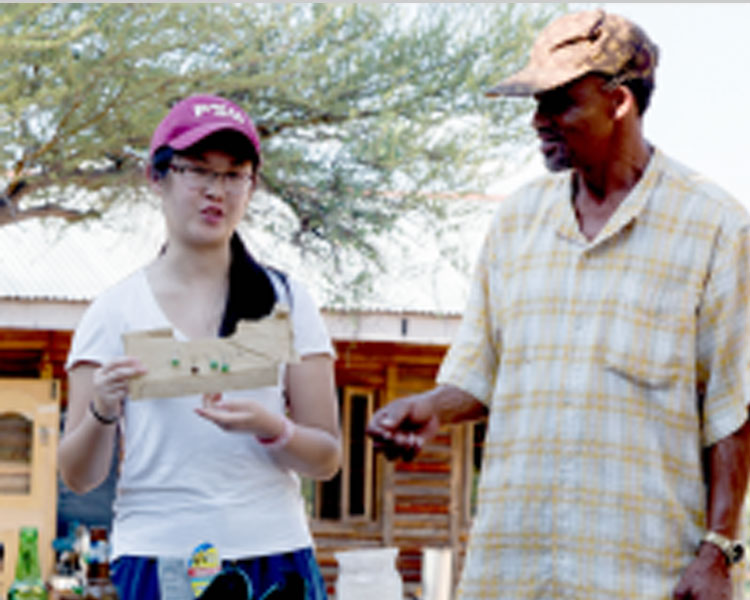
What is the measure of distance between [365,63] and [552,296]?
800 centimetres

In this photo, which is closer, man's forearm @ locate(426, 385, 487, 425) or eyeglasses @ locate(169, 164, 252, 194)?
man's forearm @ locate(426, 385, 487, 425)

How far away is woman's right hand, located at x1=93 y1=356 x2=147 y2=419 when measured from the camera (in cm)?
188

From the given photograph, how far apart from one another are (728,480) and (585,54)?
0.76m

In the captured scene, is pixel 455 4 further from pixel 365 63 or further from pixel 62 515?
pixel 62 515

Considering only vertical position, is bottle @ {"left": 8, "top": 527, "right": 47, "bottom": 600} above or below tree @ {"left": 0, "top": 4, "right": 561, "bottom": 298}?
below

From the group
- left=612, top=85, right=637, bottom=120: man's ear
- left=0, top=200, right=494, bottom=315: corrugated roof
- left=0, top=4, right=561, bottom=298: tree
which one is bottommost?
left=612, top=85, right=637, bottom=120: man's ear

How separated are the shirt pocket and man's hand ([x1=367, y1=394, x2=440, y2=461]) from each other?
326mm

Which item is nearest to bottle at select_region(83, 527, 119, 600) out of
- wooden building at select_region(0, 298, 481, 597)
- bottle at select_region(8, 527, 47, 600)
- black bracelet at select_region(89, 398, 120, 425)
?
bottle at select_region(8, 527, 47, 600)

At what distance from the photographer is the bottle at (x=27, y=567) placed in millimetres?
3668

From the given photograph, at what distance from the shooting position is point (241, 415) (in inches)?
74.5

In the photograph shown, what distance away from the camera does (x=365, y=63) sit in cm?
959

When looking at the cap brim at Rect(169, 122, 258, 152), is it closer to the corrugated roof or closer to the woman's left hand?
the woman's left hand

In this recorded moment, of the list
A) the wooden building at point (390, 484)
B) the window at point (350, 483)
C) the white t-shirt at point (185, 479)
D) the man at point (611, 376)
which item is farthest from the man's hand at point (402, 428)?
the window at point (350, 483)

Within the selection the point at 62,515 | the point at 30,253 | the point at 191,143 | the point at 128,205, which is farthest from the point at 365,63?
the point at 62,515
